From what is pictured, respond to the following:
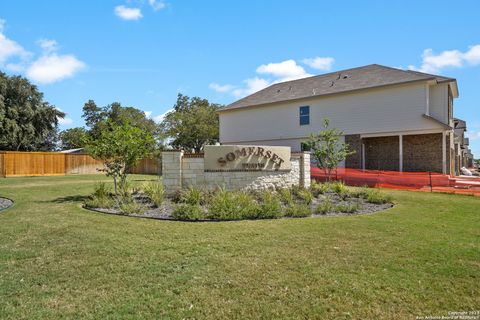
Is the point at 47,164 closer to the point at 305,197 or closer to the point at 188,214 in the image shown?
the point at 188,214

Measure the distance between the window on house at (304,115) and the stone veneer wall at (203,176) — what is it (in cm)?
1214

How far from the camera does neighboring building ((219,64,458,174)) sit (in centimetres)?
1956

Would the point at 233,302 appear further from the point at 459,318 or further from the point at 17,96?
the point at 17,96

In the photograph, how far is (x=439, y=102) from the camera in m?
19.7

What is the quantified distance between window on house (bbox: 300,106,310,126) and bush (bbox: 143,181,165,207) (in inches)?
594

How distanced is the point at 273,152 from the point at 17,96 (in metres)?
33.1

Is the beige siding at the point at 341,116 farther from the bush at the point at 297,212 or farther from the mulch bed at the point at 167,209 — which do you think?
the bush at the point at 297,212

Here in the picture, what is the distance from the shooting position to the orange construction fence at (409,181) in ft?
50.4

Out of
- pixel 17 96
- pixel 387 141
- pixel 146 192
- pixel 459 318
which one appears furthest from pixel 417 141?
pixel 17 96

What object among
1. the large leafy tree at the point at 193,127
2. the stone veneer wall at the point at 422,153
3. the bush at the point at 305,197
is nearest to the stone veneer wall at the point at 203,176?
the bush at the point at 305,197

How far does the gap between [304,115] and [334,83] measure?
3098mm

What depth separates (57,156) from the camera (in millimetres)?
29031

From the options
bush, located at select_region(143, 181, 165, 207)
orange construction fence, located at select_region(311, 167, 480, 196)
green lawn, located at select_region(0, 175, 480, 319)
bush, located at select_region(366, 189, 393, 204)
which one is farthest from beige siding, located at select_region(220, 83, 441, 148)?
bush, located at select_region(143, 181, 165, 207)

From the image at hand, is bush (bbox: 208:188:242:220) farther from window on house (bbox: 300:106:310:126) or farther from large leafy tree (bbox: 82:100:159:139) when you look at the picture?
large leafy tree (bbox: 82:100:159:139)
